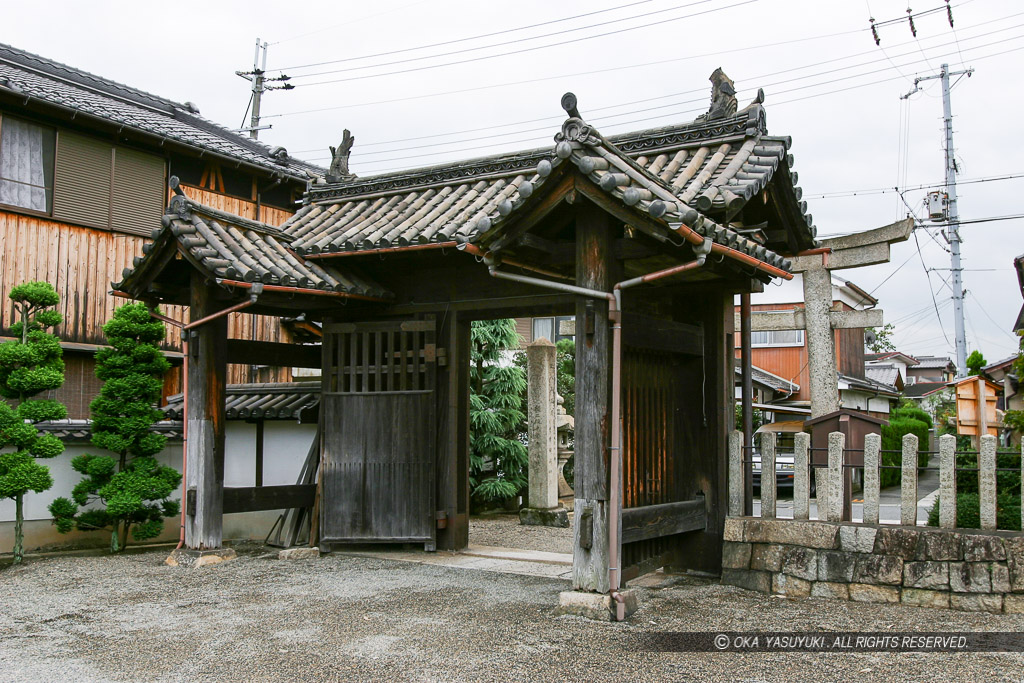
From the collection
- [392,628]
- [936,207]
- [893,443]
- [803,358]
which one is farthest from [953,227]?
[392,628]

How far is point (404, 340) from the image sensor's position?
10273mm

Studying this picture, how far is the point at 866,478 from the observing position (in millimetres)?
7570

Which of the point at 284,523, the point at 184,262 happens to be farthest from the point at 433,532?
the point at 184,262

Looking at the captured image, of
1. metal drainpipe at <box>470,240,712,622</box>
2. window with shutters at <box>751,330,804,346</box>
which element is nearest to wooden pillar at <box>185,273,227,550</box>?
metal drainpipe at <box>470,240,712,622</box>

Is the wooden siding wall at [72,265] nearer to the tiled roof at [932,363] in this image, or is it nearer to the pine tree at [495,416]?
the pine tree at [495,416]

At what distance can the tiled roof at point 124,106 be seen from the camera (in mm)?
13867

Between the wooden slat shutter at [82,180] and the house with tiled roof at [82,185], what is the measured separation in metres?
0.02

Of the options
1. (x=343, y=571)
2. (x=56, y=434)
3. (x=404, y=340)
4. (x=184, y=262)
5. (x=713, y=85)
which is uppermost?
(x=713, y=85)

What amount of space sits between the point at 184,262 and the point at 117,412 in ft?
7.43

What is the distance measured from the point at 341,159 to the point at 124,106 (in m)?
7.59

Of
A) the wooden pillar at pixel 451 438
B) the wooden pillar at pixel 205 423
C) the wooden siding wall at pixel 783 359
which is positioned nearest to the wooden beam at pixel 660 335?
the wooden pillar at pixel 451 438

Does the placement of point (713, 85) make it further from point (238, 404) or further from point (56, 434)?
point (56, 434)

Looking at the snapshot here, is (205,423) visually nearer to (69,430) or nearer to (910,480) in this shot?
(69,430)

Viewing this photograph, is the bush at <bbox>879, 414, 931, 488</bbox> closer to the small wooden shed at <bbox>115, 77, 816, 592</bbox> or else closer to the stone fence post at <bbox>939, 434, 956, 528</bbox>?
the small wooden shed at <bbox>115, 77, 816, 592</bbox>
